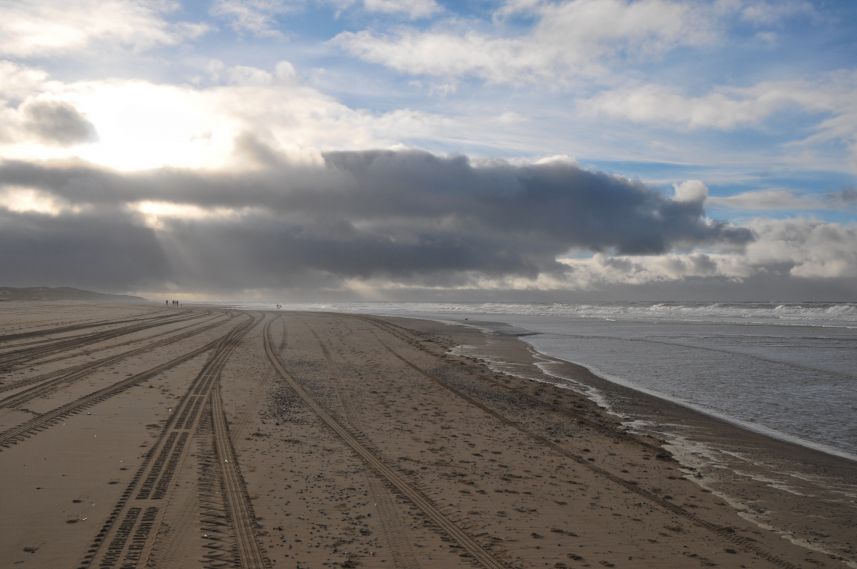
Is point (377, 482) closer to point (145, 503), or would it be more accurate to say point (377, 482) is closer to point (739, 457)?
point (145, 503)

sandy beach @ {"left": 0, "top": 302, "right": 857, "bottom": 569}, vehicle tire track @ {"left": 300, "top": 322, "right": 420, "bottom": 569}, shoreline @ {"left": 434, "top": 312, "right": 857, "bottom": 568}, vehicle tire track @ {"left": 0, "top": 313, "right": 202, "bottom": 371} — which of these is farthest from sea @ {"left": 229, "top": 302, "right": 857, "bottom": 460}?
vehicle tire track @ {"left": 0, "top": 313, "right": 202, "bottom": 371}

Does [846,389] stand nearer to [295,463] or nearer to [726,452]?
[726,452]

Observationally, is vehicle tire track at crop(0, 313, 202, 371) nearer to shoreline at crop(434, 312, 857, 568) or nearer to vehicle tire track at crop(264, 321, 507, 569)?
vehicle tire track at crop(264, 321, 507, 569)

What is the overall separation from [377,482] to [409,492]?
574mm

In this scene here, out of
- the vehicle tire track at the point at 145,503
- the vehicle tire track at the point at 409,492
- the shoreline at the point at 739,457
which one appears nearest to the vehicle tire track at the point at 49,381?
the vehicle tire track at the point at 145,503

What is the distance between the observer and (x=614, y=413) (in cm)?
1438

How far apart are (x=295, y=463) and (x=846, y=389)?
17579 mm

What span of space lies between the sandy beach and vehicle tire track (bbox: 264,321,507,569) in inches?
1.3

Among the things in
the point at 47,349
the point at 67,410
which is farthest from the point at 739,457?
the point at 47,349

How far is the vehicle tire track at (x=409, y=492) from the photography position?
5992mm

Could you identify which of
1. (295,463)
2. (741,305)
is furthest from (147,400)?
(741,305)

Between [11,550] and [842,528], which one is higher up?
[11,550]

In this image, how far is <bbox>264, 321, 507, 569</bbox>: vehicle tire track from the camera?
5992mm

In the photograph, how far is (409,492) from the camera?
7727 millimetres
